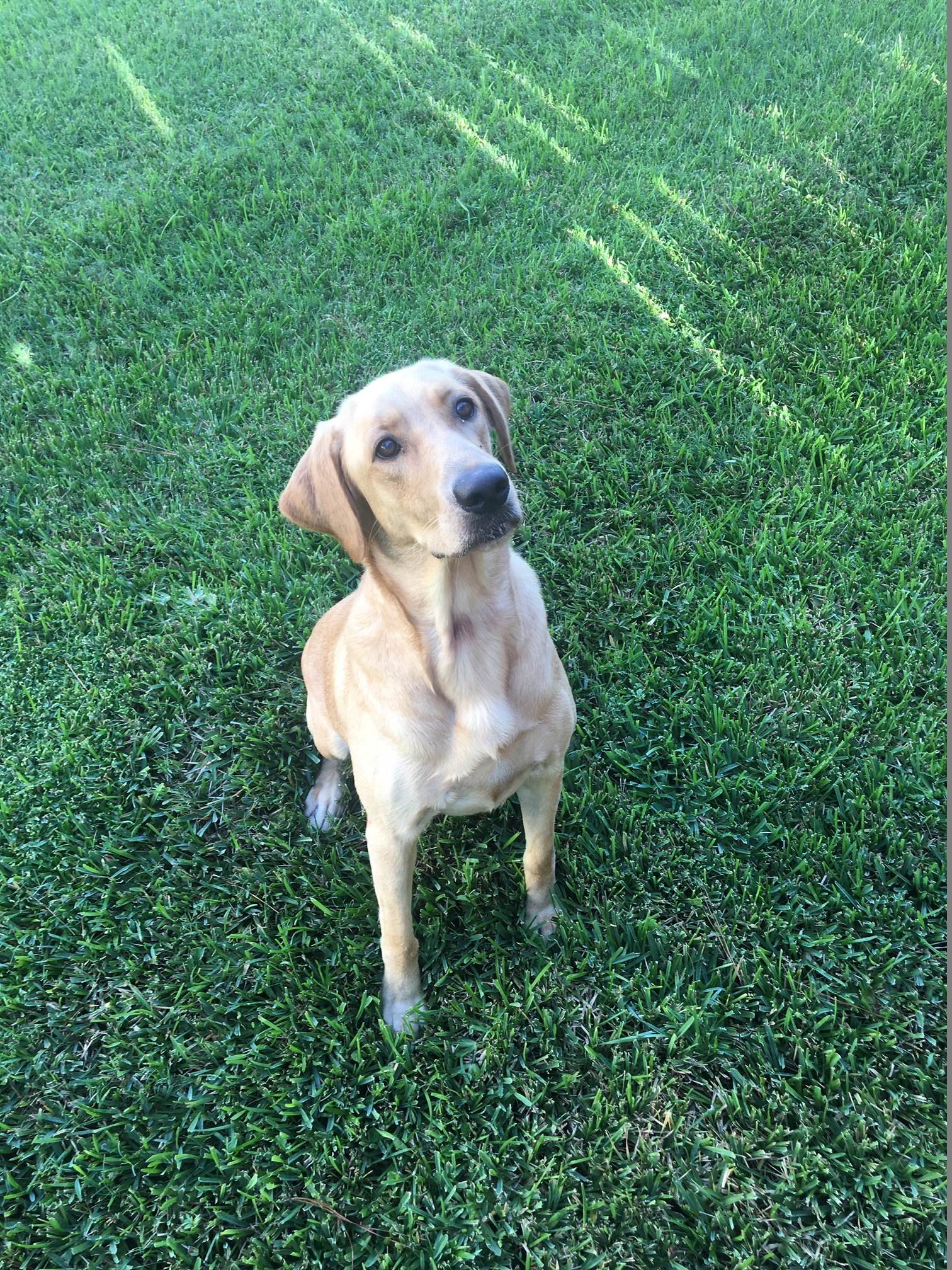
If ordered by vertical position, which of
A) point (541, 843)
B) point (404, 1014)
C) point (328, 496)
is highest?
point (328, 496)

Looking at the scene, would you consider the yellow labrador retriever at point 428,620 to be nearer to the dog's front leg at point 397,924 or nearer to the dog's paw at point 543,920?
the dog's front leg at point 397,924

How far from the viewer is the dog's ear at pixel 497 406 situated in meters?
2.37

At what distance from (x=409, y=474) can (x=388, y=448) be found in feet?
0.32

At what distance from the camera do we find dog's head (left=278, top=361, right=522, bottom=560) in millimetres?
1955

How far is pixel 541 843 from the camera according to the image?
2.52 m

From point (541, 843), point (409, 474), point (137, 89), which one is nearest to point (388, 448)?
point (409, 474)

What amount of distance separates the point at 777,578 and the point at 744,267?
224 centimetres

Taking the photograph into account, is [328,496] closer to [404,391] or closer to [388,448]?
[388,448]

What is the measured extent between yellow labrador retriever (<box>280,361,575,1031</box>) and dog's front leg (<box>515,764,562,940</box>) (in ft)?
0.15

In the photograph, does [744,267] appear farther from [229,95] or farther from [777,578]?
[229,95]

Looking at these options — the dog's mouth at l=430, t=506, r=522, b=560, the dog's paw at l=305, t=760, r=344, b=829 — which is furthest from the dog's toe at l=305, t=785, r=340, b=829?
the dog's mouth at l=430, t=506, r=522, b=560

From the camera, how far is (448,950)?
265cm

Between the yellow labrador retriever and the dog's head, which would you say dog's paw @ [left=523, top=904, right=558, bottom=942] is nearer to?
the yellow labrador retriever

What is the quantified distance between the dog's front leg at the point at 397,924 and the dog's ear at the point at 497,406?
3.64ft
